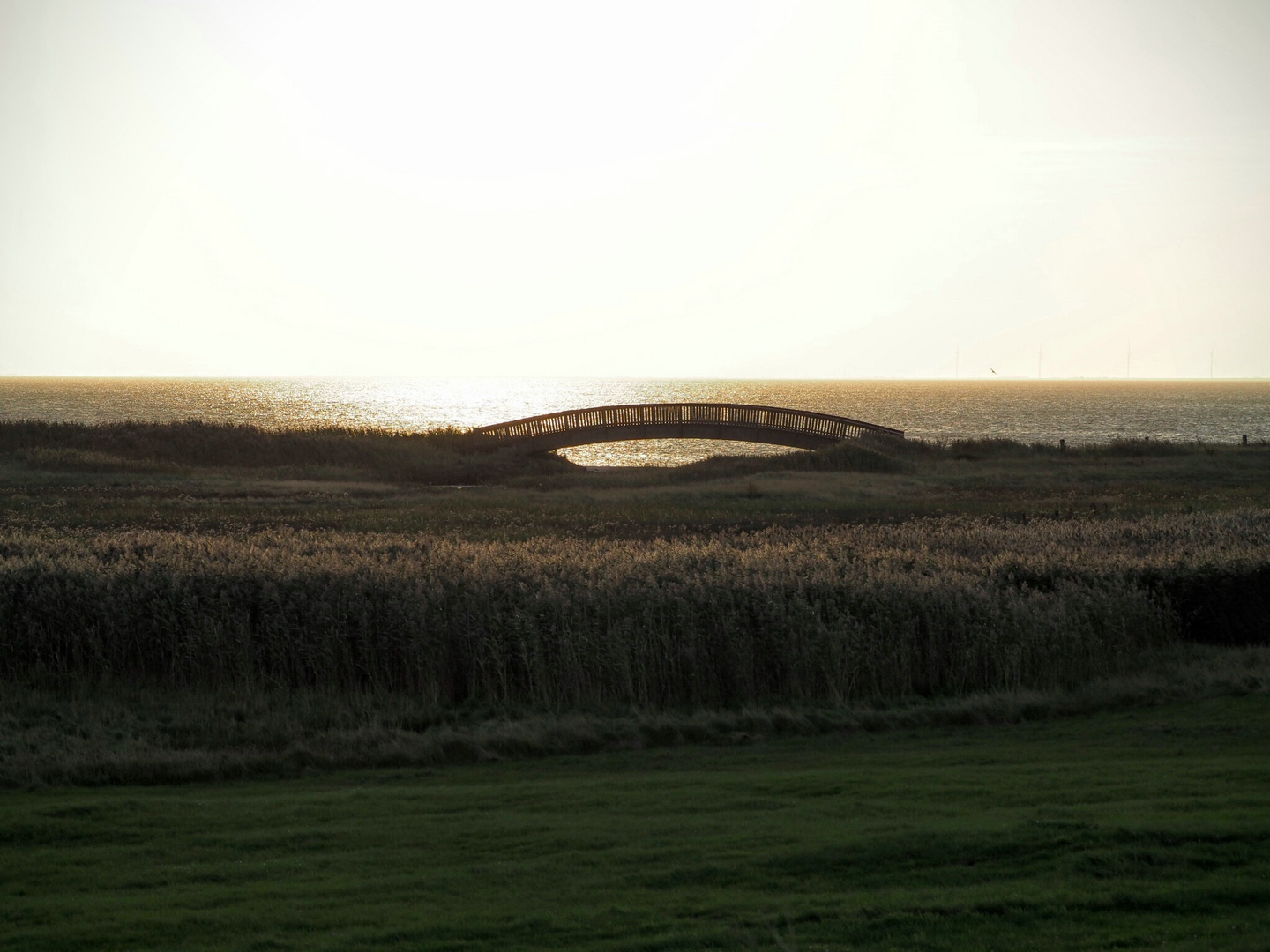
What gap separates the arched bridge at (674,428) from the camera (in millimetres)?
49438

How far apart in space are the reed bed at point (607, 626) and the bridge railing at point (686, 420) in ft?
110

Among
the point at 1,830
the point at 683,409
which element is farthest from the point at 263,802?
the point at 683,409

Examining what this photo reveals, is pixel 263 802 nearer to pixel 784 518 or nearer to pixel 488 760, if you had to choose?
pixel 488 760

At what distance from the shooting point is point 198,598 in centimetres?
1499

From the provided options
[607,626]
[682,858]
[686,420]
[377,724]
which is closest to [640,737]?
[607,626]

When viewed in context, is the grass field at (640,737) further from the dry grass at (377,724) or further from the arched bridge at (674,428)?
the arched bridge at (674,428)

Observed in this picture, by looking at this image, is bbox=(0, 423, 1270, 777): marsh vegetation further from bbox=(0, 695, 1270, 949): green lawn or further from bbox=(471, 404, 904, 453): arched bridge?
bbox=(471, 404, 904, 453): arched bridge

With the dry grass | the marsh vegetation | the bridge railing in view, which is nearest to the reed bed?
the marsh vegetation

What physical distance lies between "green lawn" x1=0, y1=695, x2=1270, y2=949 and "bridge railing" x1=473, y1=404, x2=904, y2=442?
130ft

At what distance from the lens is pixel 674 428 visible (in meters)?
49.6

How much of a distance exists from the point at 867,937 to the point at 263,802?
572 cm

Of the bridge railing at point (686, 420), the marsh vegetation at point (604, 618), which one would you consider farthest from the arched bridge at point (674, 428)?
the marsh vegetation at point (604, 618)

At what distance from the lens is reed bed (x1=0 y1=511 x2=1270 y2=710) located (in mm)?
13750

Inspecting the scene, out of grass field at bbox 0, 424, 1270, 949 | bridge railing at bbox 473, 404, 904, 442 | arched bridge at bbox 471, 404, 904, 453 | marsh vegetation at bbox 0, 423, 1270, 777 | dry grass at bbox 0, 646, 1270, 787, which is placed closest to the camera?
grass field at bbox 0, 424, 1270, 949
